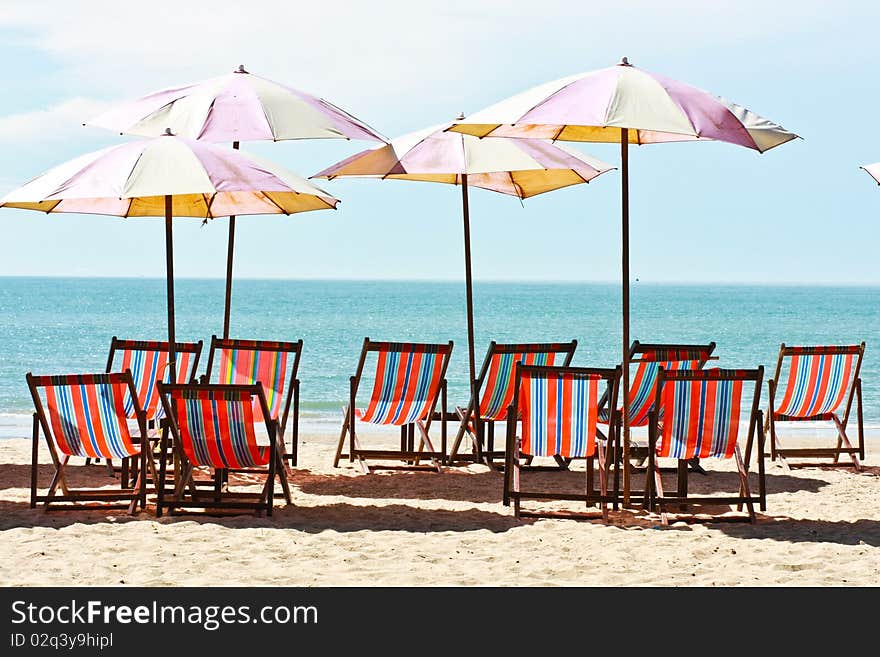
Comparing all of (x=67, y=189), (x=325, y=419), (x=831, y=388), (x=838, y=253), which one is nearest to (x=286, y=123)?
(x=67, y=189)

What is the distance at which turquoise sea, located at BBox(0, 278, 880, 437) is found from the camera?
25422 mm

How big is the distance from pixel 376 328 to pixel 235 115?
45410 millimetres

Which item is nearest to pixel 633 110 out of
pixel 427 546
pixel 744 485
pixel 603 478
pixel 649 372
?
pixel 603 478

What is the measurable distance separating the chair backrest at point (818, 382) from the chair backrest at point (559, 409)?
246cm

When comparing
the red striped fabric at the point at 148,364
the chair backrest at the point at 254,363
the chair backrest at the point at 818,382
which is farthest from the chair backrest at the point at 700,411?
the red striped fabric at the point at 148,364

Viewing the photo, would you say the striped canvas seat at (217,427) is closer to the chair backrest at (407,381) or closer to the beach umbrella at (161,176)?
the beach umbrella at (161,176)

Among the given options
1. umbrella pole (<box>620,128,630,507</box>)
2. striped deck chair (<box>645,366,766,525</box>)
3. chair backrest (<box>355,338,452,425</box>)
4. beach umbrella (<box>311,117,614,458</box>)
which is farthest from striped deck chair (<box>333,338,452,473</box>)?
striped deck chair (<box>645,366,766,525</box>)

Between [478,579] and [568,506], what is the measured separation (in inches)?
69.2

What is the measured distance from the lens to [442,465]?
7691 mm

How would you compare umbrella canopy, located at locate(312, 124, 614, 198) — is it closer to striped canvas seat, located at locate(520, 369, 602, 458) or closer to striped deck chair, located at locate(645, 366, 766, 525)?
striped canvas seat, located at locate(520, 369, 602, 458)

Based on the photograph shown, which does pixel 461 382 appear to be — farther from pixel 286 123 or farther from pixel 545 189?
pixel 286 123

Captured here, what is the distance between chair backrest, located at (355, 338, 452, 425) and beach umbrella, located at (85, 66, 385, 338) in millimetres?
1359

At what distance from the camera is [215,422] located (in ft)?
18.5

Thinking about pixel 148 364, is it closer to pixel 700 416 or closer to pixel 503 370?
pixel 503 370
